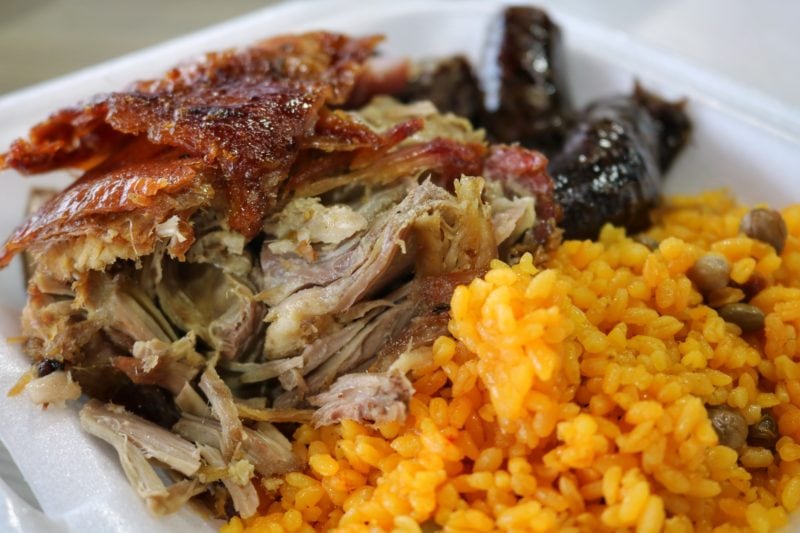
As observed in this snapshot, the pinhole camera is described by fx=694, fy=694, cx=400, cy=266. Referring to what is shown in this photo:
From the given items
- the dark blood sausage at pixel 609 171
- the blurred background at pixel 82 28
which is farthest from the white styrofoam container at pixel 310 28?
the blurred background at pixel 82 28

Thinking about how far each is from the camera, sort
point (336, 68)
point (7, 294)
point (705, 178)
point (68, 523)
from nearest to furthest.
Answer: point (68, 523) → point (7, 294) → point (336, 68) → point (705, 178)

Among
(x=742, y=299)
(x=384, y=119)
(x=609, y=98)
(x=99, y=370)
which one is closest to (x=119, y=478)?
(x=99, y=370)

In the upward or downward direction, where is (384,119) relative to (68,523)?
upward

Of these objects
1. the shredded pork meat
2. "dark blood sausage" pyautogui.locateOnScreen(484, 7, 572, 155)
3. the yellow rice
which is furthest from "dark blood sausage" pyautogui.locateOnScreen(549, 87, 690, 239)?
the yellow rice

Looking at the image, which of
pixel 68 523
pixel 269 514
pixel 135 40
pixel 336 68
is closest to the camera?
pixel 68 523

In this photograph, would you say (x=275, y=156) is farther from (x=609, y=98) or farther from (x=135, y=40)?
(x=135, y=40)

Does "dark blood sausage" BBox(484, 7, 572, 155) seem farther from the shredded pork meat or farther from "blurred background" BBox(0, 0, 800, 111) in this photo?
the shredded pork meat

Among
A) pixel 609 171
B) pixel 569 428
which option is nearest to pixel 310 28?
pixel 609 171

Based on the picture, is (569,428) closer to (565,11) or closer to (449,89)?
(449,89)
